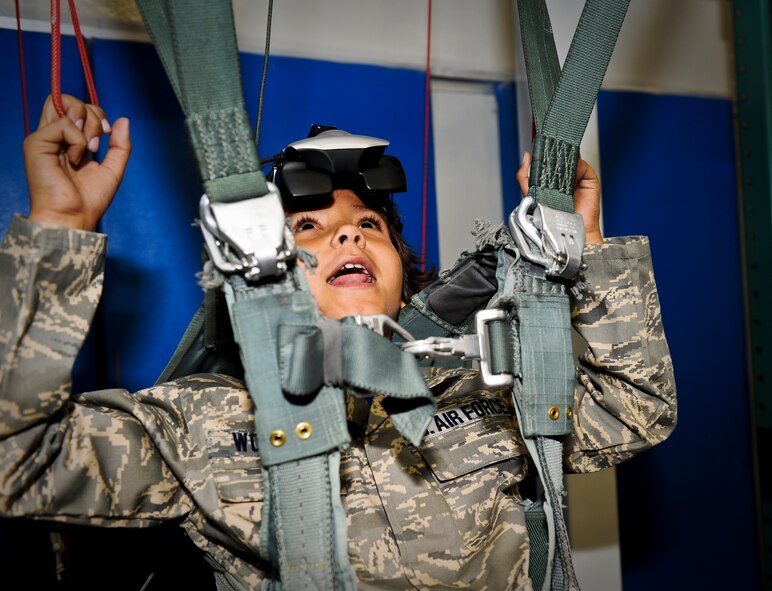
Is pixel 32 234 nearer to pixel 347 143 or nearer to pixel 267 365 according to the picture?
pixel 267 365

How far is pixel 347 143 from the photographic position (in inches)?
36.9

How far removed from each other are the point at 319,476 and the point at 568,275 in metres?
0.37

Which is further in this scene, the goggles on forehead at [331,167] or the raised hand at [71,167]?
the goggles on forehead at [331,167]

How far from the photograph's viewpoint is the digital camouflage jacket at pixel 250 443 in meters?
0.70

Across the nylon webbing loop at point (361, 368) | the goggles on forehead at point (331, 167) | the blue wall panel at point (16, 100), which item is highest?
the blue wall panel at point (16, 100)

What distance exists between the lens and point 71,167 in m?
0.77

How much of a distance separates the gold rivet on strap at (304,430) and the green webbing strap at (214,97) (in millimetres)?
233

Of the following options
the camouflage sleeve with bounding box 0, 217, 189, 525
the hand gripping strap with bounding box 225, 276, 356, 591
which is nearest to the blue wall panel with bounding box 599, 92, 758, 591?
the hand gripping strap with bounding box 225, 276, 356, 591

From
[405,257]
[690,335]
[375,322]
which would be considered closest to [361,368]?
[375,322]

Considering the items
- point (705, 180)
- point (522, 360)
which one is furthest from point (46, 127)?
point (705, 180)

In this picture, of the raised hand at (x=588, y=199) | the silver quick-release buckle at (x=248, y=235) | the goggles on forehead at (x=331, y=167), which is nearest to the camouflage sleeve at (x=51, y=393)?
the silver quick-release buckle at (x=248, y=235)

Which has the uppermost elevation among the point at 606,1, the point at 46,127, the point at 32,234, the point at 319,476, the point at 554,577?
the point at 606,1

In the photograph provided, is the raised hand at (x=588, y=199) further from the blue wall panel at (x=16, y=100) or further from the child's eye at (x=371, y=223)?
the blue wall panel at (x=16, y=100)

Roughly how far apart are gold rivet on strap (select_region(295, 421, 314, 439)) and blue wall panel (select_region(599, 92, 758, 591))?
99cm
